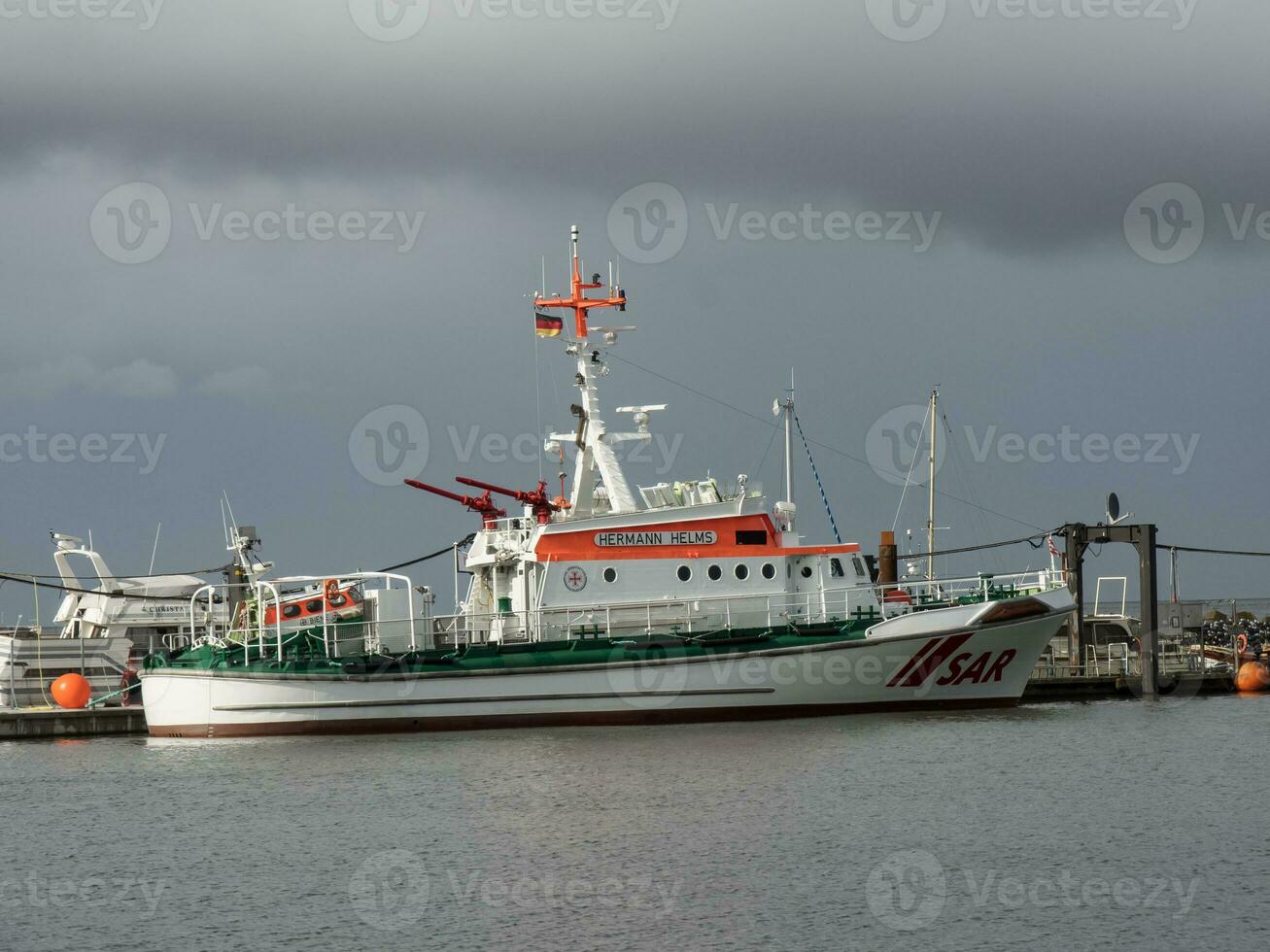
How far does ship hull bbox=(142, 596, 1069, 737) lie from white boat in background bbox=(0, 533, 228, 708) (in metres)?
8.09

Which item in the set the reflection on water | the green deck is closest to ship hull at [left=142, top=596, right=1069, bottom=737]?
the green deck

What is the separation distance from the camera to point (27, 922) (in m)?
19.4

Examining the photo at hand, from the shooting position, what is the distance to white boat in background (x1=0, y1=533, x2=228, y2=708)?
138ft

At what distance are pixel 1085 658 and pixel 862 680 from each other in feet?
35.5

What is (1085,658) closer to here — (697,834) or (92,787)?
(697,834)

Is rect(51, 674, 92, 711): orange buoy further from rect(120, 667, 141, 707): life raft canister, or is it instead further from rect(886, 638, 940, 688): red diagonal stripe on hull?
rect(886, 638, 940, 688): red diagonal stripe on hull

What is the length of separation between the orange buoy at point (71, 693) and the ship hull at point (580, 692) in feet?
16.9

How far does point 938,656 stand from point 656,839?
12.6 metres

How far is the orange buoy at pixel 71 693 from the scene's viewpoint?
123 ft

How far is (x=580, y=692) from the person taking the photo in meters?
32.4

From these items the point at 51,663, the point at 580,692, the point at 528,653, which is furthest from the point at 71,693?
the point at 580,692

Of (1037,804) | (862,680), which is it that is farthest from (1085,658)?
(1037,804)

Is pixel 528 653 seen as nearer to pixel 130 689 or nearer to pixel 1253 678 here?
pixel 130 689

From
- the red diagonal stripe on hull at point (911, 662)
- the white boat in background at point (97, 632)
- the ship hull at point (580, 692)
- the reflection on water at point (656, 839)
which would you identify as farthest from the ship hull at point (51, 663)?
the red diagonal stripe on hull at point (911, 662)
